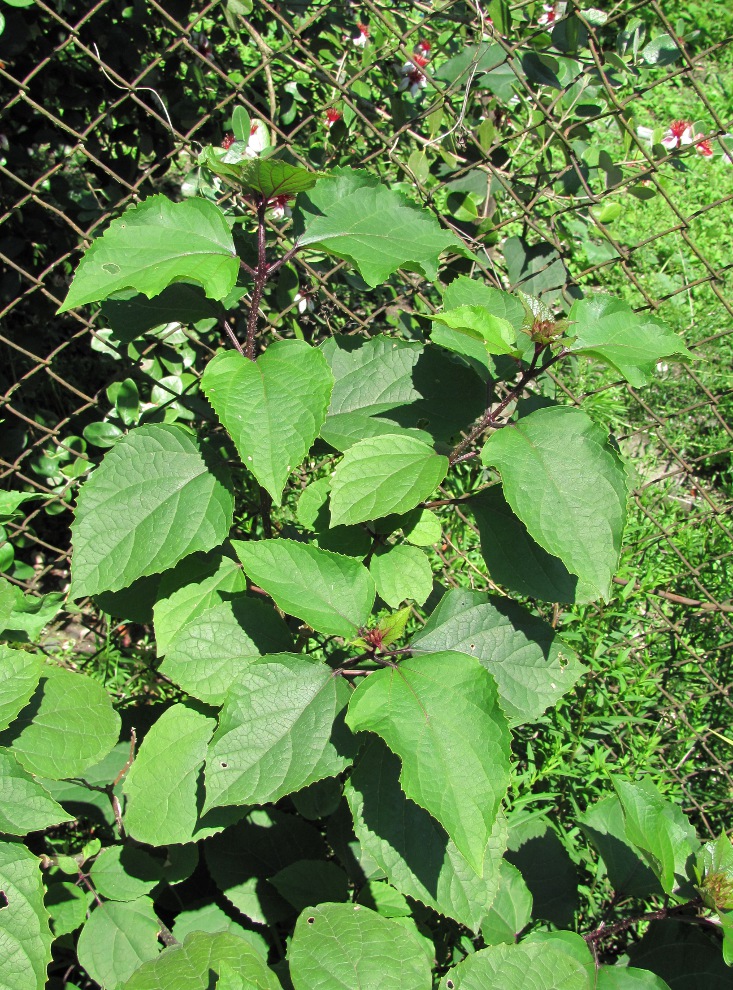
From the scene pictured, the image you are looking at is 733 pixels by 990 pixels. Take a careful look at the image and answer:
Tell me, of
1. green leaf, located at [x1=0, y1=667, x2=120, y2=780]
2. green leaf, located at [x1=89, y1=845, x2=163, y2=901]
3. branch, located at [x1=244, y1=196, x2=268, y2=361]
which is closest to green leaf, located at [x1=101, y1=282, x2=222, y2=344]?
branch, located at [x1=244, y1=196, x2=268, y2=361]

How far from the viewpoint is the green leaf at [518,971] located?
56.3 inches

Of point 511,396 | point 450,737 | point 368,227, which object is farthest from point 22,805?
point 368,227

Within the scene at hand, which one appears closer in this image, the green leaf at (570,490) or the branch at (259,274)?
the green leaf at (570,490)

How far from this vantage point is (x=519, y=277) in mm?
2312

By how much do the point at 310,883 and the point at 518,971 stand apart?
20.1 inches

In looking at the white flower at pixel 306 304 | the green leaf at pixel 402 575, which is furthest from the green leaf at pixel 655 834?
the white flower at pixel 306 304

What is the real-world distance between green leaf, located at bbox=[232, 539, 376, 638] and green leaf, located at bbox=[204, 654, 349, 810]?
11 cm

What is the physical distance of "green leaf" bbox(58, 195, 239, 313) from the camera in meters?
1.41

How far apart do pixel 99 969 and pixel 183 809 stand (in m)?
0.42

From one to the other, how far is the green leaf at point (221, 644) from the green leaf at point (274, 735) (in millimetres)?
132

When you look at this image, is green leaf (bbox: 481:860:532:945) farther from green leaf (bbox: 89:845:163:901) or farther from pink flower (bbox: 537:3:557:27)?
pink flower (bbox: 537:3:557:27)

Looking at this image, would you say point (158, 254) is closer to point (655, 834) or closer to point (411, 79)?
point (411, 79)

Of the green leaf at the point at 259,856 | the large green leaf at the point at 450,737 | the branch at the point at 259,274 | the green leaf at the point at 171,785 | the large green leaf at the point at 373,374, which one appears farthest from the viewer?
the green leaf at the point at 259,856

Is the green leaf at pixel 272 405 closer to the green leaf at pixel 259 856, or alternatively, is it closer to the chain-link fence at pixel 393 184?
the chain-link fence at pixel 393 184
